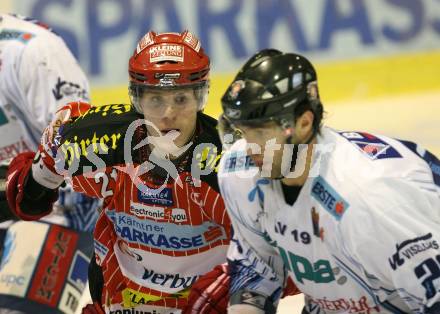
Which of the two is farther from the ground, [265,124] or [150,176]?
[265,124]

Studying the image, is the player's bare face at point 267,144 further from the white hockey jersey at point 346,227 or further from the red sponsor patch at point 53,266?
the red sponsor patch at point 53,266

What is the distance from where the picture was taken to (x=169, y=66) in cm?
347

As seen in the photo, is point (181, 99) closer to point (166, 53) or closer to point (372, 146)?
point (166, 53)

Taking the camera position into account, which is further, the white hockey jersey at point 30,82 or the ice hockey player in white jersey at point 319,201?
the white hockey jersey at point 30,82

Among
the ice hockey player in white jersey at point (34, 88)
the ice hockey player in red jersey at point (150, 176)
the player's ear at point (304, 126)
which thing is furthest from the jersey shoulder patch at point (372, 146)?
the ice hockey player in white jersey at point (34, 88)

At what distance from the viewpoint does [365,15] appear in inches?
310

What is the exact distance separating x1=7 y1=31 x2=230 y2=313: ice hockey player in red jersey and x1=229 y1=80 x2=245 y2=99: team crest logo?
0.62 metres

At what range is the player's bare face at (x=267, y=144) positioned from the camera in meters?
2.87

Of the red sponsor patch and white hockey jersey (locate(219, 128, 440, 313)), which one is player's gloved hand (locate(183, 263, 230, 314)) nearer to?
white hockey jersey (locate(219, 128, 440, 313))

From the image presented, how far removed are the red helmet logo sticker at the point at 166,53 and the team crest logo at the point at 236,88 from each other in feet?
2.23

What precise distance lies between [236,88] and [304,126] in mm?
217

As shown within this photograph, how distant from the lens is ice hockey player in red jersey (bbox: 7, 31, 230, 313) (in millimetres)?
3488

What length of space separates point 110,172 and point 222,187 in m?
0.61

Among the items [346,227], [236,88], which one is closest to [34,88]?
[236,88]
